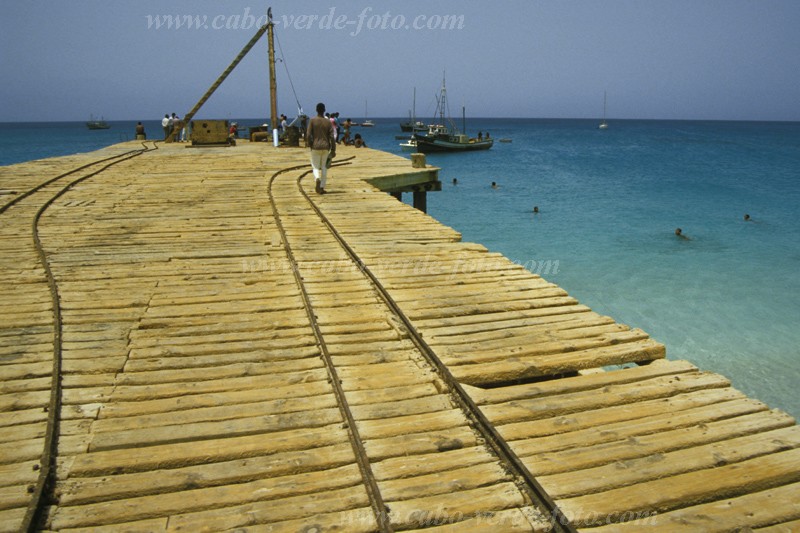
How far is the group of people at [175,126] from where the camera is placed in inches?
1129

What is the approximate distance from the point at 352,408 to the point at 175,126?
93.1ft

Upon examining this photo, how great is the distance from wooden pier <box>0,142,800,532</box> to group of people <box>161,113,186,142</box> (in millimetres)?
23153

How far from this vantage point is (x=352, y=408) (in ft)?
12.5

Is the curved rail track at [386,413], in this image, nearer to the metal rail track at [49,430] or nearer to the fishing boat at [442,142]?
the metal rail track at [49,430]

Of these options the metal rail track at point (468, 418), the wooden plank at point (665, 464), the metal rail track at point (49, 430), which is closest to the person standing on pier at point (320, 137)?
the metal rail track at point (49, 430)

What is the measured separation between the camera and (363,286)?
251 inches

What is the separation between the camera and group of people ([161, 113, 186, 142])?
28672 mm

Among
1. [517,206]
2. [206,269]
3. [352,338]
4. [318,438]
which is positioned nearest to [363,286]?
[352,338]

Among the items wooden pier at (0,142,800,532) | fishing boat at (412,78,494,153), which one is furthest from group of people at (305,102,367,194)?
fishing boat at (412,78,494,153)

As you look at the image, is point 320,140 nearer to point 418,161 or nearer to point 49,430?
point 418,161

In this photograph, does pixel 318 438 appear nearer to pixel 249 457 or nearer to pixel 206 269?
pixel 249 457

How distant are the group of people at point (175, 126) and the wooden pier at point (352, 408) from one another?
2315cm

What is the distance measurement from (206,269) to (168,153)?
16755 millimetres

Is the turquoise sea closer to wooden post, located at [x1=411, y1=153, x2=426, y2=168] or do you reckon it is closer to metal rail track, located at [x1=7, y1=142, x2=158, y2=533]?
wooden post, located at [x1=411, y1=153, x2=426, y2=168]
